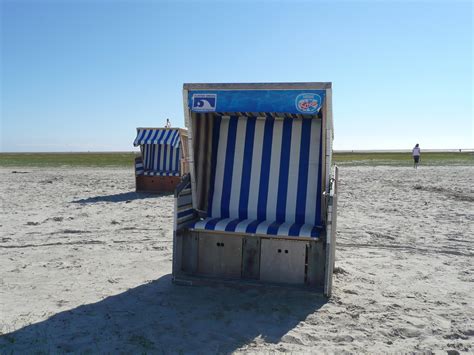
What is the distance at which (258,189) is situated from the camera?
17.4 ft

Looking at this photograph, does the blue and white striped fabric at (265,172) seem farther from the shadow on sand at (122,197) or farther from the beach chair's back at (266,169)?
the shadow on sand at (122,197)

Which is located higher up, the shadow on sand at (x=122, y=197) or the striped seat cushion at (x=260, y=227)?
the striped seat cushion at (x=260, y=227)

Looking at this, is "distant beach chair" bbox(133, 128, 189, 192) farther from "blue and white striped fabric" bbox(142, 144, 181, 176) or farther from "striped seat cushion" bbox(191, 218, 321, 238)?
"striped seat cushion" bbox(191, 218, 321, 238)

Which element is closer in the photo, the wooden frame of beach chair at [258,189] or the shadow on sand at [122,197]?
the wooden frame of beach chair at [258,189]

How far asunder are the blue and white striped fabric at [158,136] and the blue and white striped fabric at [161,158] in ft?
1.15

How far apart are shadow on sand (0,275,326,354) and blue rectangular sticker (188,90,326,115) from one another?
1.92m

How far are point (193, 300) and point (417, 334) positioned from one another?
6.87ft

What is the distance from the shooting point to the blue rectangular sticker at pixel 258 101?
14.1 feet

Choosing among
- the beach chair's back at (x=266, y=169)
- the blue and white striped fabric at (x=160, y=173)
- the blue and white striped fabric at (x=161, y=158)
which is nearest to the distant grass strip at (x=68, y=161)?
the blue and white striped fabric at (x=161, y=158)

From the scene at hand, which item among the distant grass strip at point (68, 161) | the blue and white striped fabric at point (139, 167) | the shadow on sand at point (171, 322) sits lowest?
the shadow on sand at point (171, 322)

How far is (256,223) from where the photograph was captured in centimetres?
490

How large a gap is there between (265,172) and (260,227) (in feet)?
2.84

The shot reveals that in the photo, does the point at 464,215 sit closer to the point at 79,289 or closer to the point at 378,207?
the point at 378,207

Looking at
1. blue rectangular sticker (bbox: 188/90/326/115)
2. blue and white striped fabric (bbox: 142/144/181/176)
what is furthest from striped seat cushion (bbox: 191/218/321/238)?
blue and white striped fabric (bbox: 142/144/181/176)
